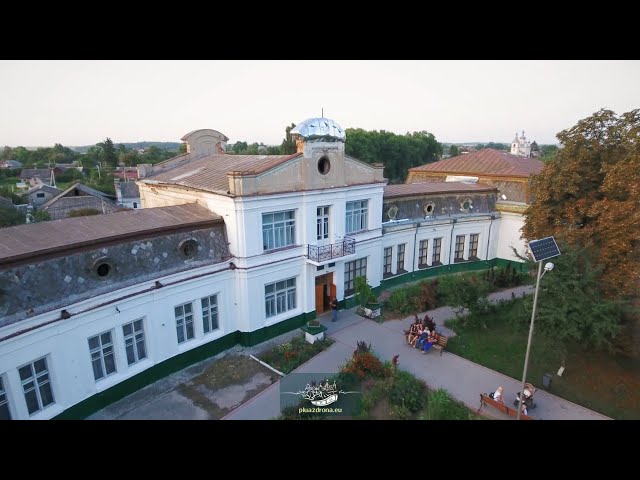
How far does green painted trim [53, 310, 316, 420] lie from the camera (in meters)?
12.9

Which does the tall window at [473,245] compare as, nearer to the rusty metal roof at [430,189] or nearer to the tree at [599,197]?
the rusty metal roof at [430,189]

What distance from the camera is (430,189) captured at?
25547 mm

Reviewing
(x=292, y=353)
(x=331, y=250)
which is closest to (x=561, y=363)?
(x=331, y=250)

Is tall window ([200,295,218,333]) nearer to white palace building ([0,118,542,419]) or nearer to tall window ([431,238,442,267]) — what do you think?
white palace building ([0,118,542,419])

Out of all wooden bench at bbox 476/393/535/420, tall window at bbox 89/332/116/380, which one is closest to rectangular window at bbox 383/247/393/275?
wooden bench at bbox 476/393/535/420

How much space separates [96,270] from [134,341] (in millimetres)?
3091

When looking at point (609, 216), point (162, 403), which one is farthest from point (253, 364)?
point (609, 216)

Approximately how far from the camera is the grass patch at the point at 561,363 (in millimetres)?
13497

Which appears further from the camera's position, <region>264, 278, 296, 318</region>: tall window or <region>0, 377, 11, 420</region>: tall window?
<region>264, 278, 296, 318</region>: tall window

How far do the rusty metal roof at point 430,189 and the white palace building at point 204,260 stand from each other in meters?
0.14

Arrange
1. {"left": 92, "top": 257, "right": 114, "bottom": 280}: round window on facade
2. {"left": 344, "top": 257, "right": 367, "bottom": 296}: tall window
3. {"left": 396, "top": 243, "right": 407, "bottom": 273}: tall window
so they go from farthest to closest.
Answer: {"left": 396, "top": 243, "right": 407, "bottom": 273}: tall window
{"left": 344, "top": 257, "right": 367, "bottom": 296}: tall window
{"left": 92, "top": 257, "right": 114, "bottom": 280}: round window on facade

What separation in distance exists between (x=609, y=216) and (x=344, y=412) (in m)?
12.3

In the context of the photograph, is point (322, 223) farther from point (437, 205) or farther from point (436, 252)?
point (436, 252)

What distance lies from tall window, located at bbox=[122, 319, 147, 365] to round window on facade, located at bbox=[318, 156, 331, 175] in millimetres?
10096
